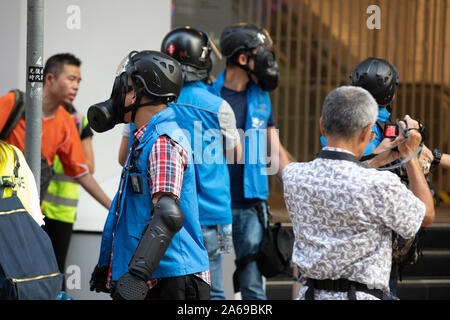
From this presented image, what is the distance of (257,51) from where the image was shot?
459cm

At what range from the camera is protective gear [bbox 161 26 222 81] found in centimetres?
403

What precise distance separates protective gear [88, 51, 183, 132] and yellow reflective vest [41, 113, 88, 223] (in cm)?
217

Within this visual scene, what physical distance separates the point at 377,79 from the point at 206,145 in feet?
3.03

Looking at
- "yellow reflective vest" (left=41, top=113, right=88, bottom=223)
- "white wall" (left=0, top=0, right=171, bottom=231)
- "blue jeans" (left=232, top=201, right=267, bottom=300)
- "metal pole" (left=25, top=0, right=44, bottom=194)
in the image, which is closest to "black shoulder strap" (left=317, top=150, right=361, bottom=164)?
"metal pole" (left=25, top=0, right=44, bottom=194)

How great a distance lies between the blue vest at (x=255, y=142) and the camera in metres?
4.39

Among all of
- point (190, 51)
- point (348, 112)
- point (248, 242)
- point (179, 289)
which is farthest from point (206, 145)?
point (348, 112)

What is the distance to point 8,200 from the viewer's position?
2678mm

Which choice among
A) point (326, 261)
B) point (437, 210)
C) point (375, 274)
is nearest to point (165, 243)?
point (326, 261)

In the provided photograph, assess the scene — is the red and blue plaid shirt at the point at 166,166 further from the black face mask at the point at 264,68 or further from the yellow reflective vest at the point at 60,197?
the yellow reflective vest at the point at 60,197

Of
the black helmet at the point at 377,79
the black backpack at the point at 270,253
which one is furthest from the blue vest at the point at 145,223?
the black backpack at the point at 270,253

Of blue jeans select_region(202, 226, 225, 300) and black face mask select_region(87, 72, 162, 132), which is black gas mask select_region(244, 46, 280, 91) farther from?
black face mask select_region(87, 72, 162, 132)

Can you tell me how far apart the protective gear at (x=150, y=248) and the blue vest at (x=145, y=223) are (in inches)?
7.2

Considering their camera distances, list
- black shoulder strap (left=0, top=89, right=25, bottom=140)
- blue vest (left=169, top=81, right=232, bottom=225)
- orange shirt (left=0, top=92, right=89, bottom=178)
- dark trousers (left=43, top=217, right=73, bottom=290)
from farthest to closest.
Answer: dark trousers (left=43, top=217, right=73, bottom=290)
orange shirt (left=0, top=92, right=89, bottom=178)
black shoulder strap (left=0, top=89, right=25, bottom=140)
blue vest (left=169, top=81, right=232, bottom=225)

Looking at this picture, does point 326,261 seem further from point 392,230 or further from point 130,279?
point 130,279
